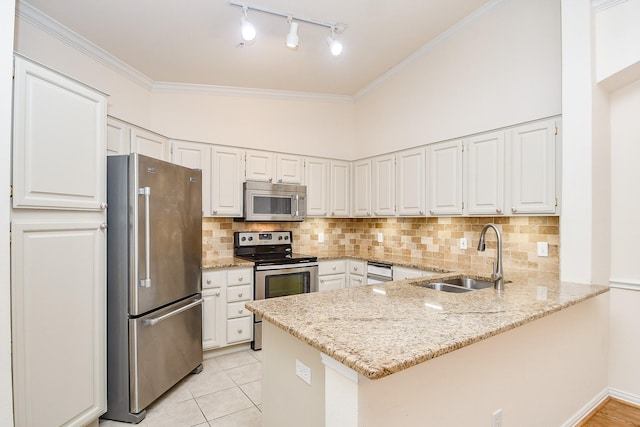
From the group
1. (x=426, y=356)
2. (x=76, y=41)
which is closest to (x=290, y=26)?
(x=76, y=41)

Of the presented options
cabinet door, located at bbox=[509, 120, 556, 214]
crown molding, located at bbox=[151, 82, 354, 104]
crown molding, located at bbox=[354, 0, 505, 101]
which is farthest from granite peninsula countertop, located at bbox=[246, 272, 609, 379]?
crown molding, located at bbox=[151, 82, 354, 104]

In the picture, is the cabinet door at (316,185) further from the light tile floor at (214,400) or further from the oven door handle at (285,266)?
the light tile floor at (214,400)

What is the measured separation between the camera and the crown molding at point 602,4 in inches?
86.6

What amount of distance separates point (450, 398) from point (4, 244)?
2135 millimetres

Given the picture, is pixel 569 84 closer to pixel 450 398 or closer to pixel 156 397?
pixel 450 398

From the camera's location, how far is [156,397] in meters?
2.44

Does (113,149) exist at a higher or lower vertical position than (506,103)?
lower

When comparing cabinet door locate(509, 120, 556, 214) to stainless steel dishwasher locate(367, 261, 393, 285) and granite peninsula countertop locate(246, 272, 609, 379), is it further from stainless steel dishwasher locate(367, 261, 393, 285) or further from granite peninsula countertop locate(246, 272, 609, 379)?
stainless steel dishwasher locate(367, 261, 393, 285)

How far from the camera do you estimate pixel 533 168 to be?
2.58 metres

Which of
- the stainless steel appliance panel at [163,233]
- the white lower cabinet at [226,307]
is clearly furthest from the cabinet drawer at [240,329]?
the stainless steel appliance panel at [163,233]

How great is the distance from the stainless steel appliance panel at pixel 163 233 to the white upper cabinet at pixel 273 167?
0.92 meters

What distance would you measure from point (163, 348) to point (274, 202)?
1.94 metres

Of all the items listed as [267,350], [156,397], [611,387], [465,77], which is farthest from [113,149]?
[611,387]

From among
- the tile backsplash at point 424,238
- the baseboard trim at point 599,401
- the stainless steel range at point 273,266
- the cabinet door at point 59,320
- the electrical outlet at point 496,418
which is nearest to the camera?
the electrical outlet at point 496,418
